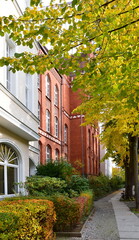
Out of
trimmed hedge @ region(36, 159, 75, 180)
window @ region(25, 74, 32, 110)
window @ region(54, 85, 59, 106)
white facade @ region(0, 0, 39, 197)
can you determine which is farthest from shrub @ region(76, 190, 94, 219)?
window @ region(54, 85, 59, 106)

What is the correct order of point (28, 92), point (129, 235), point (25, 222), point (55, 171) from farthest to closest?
point (55, 171) < point (28, 92) < point (129, 235) < point (25, 222)

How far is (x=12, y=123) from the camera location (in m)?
10.7

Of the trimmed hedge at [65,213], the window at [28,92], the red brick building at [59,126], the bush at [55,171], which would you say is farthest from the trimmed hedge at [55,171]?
the trimmed hedge at [65,213]

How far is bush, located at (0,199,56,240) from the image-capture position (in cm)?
524

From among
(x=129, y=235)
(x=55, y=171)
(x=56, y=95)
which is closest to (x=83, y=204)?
(x=129, y=235)

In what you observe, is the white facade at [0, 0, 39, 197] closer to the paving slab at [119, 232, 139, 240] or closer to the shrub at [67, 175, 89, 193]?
the shrub at [67, 175, 89, 193]

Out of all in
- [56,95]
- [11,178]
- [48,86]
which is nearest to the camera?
[11,178]

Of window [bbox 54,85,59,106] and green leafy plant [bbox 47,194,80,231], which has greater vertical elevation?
window [bbox 54,85,59,106]

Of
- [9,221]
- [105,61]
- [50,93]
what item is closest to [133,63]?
[105,61]

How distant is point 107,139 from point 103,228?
27.0ft

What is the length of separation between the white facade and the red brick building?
16.4ft

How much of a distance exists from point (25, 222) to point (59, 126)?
967 inches

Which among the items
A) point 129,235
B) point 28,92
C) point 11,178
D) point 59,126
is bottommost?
point 129,235

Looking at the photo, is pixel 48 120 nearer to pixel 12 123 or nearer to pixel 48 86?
pixel 48 86
